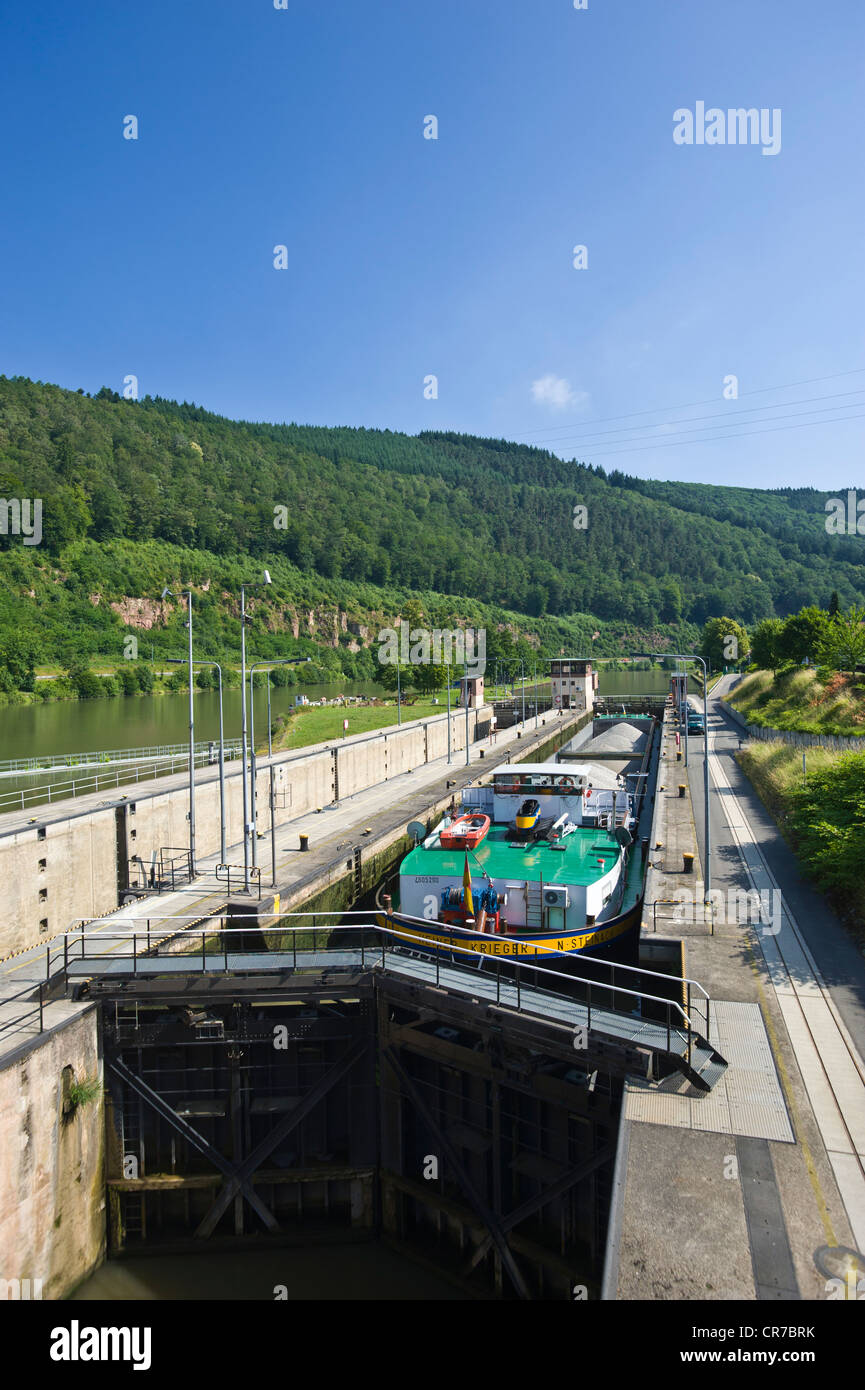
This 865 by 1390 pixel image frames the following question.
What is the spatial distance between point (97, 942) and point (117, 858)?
21.5ft

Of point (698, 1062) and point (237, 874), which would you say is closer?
point (698, 1062)

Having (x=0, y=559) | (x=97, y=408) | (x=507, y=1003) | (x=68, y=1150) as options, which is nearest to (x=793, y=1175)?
(x=507, y=1003)

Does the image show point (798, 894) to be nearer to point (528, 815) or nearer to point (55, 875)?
point (528, 815)

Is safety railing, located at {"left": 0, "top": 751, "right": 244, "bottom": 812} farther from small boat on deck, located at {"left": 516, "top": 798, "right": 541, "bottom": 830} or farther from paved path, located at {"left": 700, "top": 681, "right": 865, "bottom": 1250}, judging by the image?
paved path, located at {"left": 700, "top": 681, "right": 865, "bottom": 1250}

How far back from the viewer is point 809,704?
4966 centimetres

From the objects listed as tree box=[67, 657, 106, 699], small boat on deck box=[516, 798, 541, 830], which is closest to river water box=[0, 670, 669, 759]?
tree box=[67, 657, 106, 699]

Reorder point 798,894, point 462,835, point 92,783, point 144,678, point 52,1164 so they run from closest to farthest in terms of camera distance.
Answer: point 52,1164
point 798,894
point 462,835
point 92,783
point 144,678

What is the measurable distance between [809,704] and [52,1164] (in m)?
48.2

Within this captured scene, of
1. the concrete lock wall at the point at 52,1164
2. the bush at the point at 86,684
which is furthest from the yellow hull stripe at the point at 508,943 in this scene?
the bush at the point at 86,684

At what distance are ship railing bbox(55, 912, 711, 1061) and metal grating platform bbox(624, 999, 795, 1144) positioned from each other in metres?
0.58

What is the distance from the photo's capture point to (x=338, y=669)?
135750 millimetres

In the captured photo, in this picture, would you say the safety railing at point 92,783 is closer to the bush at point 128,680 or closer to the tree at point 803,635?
the tree at point 803,635

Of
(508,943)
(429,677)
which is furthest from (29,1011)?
(429,677)
